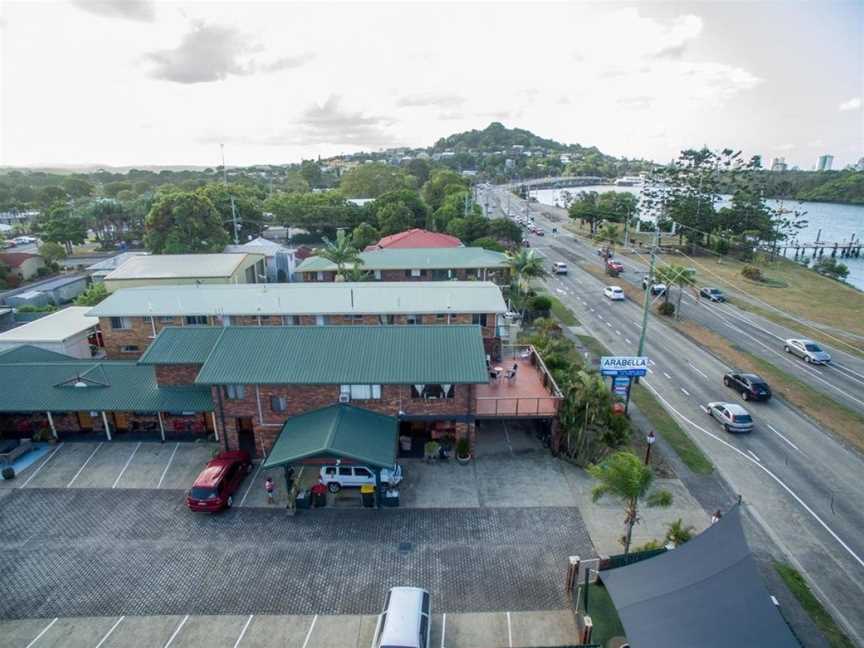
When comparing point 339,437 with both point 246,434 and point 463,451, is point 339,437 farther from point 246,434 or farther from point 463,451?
point 246,434

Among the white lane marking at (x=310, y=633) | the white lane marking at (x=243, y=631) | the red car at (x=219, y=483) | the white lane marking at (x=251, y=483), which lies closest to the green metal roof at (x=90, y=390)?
the red car at (x=219, y=483)

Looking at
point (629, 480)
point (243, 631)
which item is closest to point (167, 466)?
point (243, 631)

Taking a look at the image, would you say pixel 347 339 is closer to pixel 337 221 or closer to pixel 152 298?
pixel 152 298

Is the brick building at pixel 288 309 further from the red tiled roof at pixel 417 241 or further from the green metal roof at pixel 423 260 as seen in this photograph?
the red tiled roof at pixel 417 241

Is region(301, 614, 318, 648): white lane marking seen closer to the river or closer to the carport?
the carport

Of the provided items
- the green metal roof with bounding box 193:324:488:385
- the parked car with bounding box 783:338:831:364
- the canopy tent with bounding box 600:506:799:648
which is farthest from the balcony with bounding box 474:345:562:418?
the parked car with bounding box 783:338:831:364

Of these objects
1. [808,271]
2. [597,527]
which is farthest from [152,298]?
[808,271]
